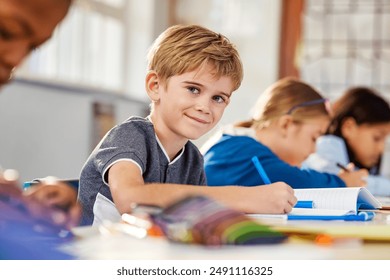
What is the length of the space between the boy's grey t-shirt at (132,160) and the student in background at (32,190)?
0.45 m

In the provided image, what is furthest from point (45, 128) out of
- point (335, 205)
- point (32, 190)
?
point (32, 190)

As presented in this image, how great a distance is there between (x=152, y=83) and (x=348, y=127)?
1368 mm

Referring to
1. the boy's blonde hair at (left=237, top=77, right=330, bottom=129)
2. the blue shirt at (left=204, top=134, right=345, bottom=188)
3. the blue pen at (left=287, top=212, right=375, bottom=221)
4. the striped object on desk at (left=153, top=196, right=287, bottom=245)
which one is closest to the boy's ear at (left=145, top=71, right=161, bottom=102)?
the blue pen at (left=287, top=212, right=375, bottom=221)

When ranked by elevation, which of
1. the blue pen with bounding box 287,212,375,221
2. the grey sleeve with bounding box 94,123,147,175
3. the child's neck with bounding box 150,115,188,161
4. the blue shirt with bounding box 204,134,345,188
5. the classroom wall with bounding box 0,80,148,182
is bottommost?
the classroom wall with bounding box 0,80,148,182

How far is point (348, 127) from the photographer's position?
7.77 feet

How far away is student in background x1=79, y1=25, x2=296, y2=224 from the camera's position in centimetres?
101

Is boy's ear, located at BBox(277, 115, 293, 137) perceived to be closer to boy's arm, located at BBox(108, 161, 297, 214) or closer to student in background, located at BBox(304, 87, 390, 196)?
student in background, located at BBox(304, 87, 390, 196)

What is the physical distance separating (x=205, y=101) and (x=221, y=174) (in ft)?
1.73

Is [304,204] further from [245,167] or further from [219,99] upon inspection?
[245,167]

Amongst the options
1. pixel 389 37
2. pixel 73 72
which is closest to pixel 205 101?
pixel 73 72

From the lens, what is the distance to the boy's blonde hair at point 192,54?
106cm

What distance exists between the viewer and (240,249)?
1.79 feet

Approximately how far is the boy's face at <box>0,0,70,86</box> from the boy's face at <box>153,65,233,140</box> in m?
0.53

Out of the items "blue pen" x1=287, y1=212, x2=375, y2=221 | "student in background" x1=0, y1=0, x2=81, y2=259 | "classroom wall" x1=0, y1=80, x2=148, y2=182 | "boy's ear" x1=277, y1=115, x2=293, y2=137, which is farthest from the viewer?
"classroom wall" x1=0, y1=80, x2=148, y2=182
